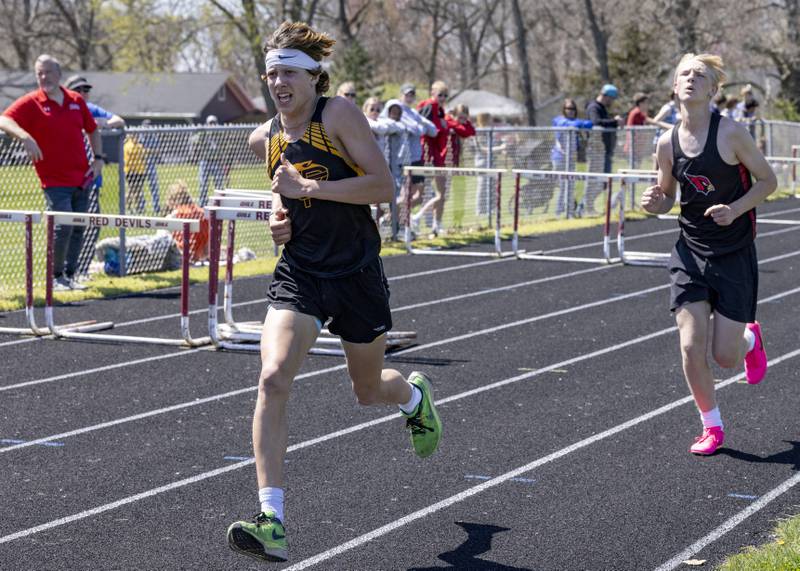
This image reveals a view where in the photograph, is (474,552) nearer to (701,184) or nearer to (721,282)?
(721,282)

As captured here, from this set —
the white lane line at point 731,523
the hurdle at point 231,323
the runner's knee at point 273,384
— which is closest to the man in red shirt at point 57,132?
the hurdle at point 231,323

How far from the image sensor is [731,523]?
5605 mm

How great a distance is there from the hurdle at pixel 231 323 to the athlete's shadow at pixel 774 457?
3.17 meters

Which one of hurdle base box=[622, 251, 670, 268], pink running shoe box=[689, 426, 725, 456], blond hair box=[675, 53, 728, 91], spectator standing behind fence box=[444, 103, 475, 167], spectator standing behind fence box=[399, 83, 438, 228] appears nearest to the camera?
blond hair box=[675, 53, 728, 91]

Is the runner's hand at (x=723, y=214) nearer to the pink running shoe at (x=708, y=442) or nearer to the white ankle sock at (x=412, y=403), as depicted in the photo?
the pink running shoe at (x=708, y=442)

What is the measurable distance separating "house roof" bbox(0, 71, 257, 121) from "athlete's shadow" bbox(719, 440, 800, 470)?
66.6 metres

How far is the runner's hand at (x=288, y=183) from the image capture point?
518 centimetres

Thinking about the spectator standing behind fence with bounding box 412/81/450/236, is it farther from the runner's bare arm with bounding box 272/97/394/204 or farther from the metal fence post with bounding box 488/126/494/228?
the runner's bare arm with bounding box 272/97/394/204

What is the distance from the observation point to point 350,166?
17.6 feet

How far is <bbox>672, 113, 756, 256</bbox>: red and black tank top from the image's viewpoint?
259 inches

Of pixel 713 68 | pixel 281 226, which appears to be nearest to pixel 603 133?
pixel 713 68

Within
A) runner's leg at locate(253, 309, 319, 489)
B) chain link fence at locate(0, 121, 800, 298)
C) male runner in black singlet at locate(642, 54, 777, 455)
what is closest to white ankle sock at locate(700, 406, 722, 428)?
male runner in black singlet at locate(642, 54, 777, 455)

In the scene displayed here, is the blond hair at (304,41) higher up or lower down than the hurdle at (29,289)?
higher up

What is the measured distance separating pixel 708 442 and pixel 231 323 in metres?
4.61
